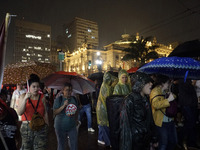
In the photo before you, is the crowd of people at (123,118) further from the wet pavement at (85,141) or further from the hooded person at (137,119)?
the wet pavement at (85,141)

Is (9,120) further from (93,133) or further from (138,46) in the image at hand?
(138,46)

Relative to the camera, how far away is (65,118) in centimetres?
349

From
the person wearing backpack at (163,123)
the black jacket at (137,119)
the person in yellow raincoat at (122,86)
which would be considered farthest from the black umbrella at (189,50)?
the black jacket at (137,119)

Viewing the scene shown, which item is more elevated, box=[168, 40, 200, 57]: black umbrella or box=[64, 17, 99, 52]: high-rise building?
box=[64, 17, 99, 52]: high-rise building

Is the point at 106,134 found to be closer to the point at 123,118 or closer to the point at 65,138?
the point at 65,138

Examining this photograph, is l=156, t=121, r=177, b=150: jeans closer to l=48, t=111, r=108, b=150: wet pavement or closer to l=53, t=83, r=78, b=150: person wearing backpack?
l=53, t=83, r=78, b=150: person wearing backpack

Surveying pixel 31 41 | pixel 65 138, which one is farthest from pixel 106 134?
pixel 31 41

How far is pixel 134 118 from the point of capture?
99.3 inches

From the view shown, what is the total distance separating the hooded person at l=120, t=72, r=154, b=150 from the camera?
2430mm

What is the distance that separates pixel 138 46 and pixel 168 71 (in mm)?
21718

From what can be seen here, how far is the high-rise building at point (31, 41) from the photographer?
99938 mm

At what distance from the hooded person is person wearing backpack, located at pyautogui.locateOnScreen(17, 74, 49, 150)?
1600mm

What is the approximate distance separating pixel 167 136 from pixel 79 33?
11210cm

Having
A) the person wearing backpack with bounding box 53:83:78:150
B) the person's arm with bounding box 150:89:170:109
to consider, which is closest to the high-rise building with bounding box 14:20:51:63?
the person wearing backpack with bounding box 53:83:78:150
